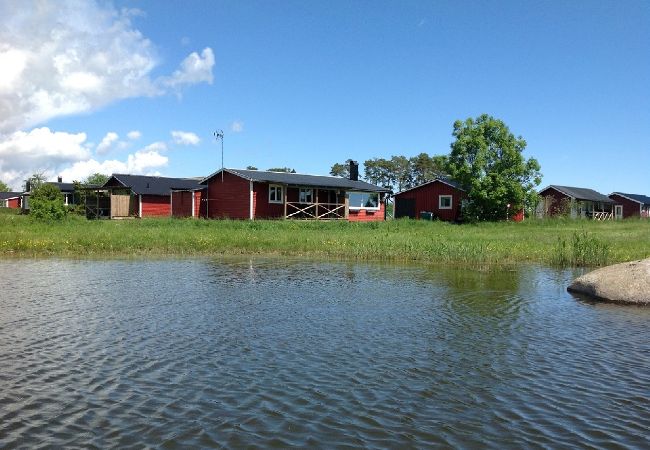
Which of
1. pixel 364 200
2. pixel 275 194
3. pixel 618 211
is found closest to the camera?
pixel 275 194

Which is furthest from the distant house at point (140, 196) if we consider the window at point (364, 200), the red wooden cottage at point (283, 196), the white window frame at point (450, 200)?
the white window frame at point (450, 200)

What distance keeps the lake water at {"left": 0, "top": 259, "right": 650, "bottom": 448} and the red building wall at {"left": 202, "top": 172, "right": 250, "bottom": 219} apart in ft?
89.1

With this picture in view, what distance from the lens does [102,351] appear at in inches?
340

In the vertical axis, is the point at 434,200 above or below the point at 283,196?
above

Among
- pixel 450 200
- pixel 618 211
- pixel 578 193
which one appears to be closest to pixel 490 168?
pixel 450 200

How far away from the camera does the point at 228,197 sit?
43406mm

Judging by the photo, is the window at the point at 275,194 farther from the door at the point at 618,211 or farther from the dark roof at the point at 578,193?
the door at the point at 618,211

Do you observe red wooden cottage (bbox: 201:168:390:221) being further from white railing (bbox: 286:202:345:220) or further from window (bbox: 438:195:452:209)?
window (bbox: 438:195:452:209)

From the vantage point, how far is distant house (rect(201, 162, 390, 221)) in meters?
41.8

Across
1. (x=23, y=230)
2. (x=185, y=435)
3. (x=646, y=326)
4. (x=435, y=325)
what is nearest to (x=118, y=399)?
(x=185, y=435)

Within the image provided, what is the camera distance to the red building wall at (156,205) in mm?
50375

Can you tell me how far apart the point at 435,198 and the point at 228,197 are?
19.0 m

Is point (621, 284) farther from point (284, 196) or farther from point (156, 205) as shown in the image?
point (156, 205)

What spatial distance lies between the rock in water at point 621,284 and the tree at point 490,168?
3151 centimetres
